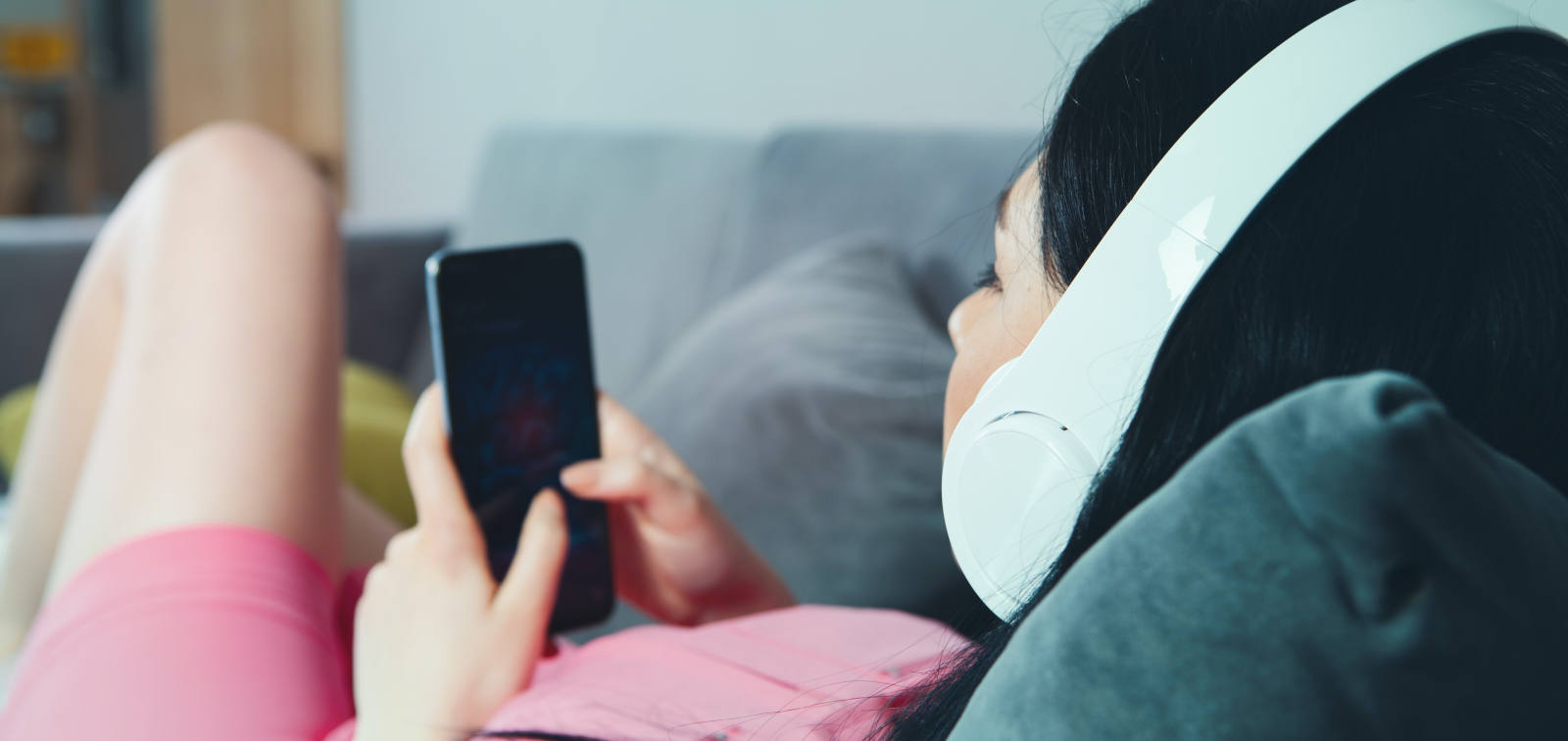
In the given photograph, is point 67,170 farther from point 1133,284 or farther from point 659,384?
point 1133,284

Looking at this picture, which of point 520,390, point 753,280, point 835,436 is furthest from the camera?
point 753,280

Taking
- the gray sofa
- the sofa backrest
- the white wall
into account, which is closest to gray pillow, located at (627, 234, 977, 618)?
the gray sofa

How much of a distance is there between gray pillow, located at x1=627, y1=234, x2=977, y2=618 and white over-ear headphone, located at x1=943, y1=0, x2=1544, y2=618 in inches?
16.8

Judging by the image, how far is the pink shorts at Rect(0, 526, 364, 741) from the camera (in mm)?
605

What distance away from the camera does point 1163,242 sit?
1.11 ft

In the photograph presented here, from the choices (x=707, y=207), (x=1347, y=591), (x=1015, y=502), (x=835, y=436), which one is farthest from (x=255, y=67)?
(x=1347, y=591)

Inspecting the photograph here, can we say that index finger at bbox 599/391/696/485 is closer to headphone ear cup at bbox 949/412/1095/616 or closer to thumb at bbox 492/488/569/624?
thumb at bbox 492/488/569/624

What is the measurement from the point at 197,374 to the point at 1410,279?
0.73m

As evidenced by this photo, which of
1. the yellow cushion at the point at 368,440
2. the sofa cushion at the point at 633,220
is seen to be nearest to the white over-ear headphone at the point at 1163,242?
the yellow cushion at the point at 368,440

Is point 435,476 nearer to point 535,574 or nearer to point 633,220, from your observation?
point 535,574

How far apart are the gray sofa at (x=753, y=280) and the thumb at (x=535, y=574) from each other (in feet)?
0.75

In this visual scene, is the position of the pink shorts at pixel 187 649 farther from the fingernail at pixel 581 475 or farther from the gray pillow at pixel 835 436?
the gray pillow at pixel 835 436

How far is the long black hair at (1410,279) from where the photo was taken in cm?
32

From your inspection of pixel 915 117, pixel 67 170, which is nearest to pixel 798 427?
pixel 915 117
